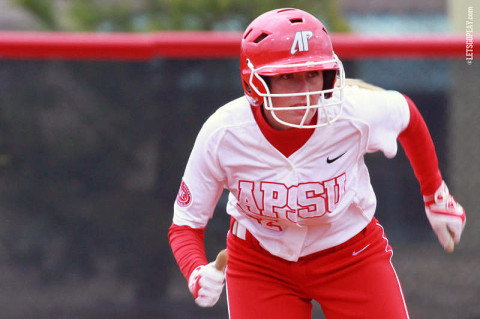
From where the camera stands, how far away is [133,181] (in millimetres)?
4309

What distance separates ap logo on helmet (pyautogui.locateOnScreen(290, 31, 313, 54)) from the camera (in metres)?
2.50

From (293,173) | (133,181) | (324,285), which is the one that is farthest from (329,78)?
(133,181)

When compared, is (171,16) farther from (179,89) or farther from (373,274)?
(373,274)

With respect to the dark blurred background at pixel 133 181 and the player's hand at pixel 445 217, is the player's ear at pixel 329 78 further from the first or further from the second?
the dark blurred background at pixel 133 181

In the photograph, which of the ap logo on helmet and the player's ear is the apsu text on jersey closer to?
the player's ear

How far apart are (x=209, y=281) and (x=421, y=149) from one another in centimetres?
104

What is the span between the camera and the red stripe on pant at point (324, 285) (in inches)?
107

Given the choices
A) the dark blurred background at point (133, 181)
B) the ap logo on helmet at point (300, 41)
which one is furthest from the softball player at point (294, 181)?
the dark blurred background at point (133, 181)

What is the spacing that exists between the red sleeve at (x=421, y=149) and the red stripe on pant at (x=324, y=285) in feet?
1.19

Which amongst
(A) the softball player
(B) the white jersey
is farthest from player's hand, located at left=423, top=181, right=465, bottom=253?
(B) the white jersey

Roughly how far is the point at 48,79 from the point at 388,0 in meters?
14.6

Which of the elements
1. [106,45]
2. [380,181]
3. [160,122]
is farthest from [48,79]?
[380,181]

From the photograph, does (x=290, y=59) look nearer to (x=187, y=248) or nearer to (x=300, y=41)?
(x=300, y=41)

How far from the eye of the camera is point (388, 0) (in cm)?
1764
